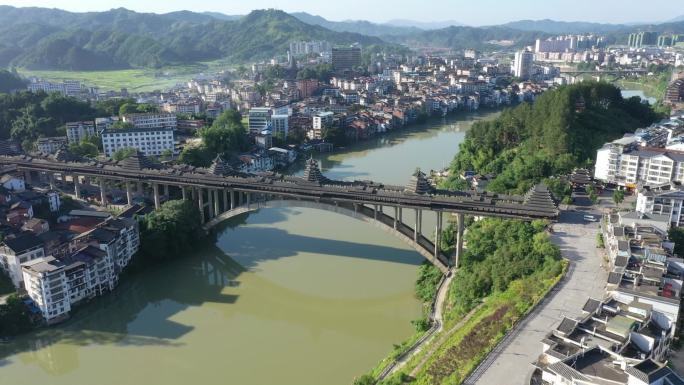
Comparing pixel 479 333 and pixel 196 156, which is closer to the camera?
pixel 479 333

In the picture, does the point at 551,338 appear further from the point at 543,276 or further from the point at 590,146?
the point at 590,146

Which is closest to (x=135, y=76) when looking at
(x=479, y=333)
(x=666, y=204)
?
(x=666, y=204)

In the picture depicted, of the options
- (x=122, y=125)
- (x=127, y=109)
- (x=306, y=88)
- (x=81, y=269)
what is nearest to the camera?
(x=81, y=269)

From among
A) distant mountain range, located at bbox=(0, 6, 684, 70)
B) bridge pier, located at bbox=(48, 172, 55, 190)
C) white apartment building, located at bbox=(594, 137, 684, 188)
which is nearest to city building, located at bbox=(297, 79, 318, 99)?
bridge pier, located at bbox=(48, 172, 55, 190)

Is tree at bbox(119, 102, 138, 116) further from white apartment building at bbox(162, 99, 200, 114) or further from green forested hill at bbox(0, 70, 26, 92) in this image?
Answer: green forested hill at bbox(0, 70, 26, 92)

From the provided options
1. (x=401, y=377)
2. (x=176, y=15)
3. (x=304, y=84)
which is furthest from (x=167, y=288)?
(x=176, y=15)

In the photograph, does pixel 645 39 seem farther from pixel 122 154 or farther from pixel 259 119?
pixel 122 154
